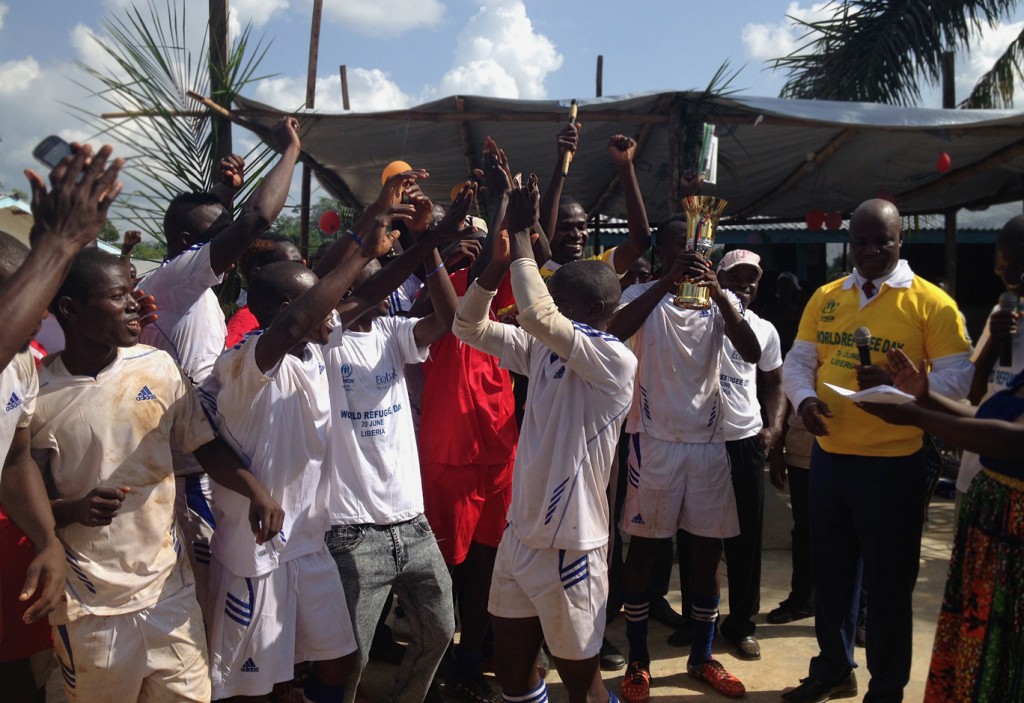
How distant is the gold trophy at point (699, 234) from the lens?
3617 millimetres

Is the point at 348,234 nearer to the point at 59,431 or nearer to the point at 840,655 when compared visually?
the point at 59,431

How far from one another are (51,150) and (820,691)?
3.63 metres

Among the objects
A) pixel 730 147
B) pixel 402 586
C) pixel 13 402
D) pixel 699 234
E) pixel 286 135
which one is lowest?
pixel 402 586

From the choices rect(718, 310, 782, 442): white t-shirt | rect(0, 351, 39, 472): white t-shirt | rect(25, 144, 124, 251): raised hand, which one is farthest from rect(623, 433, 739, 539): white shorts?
rect(25, 144, 124, 251): raised hand

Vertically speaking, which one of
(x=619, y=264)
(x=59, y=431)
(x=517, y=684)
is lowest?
(x=517, y=684)

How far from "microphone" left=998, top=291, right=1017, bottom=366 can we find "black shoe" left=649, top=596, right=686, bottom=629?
2.35m

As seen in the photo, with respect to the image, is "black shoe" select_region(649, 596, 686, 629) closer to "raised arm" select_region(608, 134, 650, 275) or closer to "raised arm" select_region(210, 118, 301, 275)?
"raised arm" select_region(608, 134, 650, 275)

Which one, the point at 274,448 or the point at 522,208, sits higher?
the point at 522,208

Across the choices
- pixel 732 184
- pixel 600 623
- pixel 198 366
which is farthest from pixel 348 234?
pixel 732 184

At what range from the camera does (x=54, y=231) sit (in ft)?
5.55

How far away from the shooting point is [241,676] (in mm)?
2621

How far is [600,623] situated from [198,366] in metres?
1.78

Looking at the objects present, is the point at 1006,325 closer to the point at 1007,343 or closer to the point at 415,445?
the point at 1007,343

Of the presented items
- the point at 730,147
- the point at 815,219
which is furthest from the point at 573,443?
the point at 815,219
